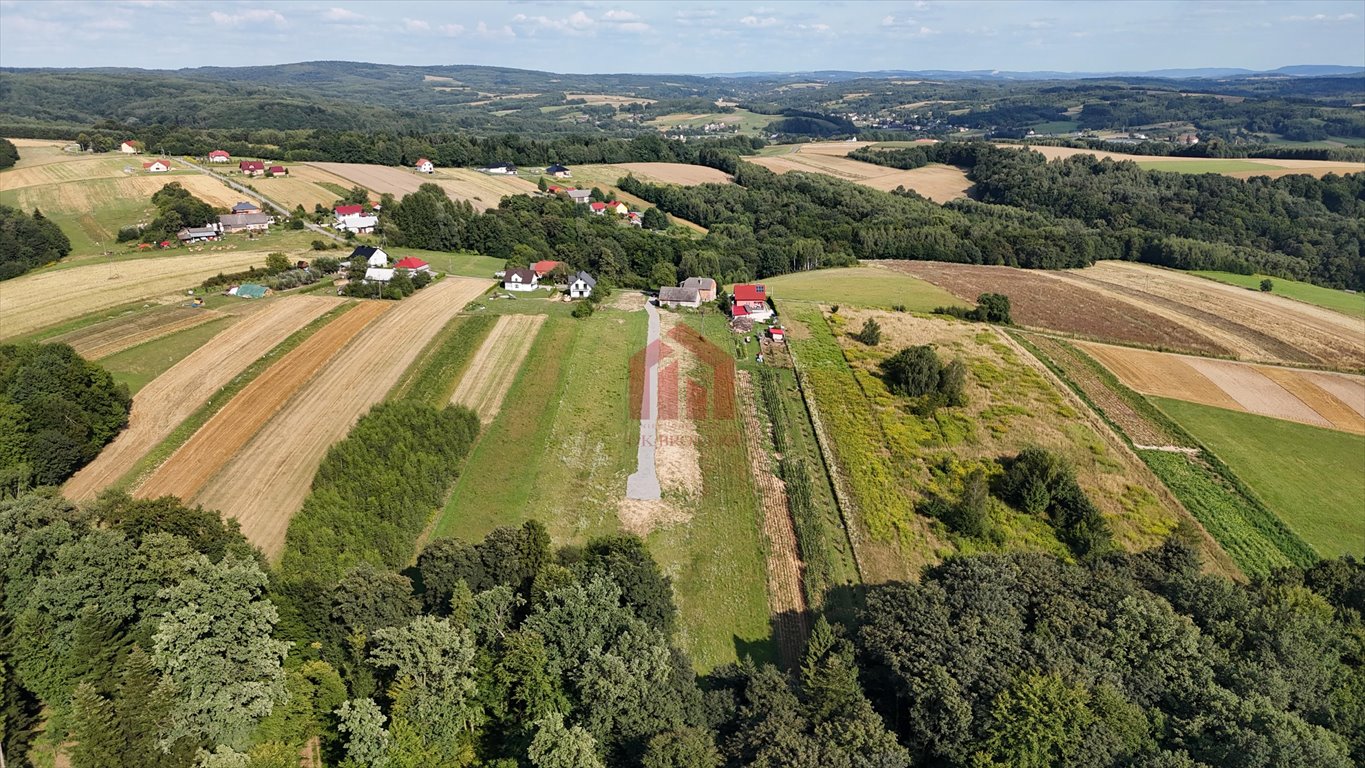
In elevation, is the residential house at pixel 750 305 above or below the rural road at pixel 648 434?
above

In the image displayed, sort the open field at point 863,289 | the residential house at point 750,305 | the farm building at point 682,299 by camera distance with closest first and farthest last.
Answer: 1. the residential house at point 750,305
2. the farm building at point 682,299
3. the open field at point 863,289

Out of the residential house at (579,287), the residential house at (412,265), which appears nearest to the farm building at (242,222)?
the residential house at (412,265)

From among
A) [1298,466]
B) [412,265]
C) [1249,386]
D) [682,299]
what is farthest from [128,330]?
[1249,386]

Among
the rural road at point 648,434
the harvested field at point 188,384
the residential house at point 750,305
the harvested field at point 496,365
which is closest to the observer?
the harvested field at point 188,384

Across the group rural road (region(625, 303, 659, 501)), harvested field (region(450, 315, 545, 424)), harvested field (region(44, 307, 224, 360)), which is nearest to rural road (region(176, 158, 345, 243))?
harvested field (region(44, 307, 224, 360))

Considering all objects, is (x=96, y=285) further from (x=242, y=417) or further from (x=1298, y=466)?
(x=1298, y=466)

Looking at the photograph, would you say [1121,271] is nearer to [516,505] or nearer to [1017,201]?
[1017,201]

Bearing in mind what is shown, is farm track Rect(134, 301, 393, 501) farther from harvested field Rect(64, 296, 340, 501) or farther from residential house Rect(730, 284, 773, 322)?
residential house Rect(730, 284, 773, 322)

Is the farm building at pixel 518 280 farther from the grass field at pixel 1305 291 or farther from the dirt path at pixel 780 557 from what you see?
the grass field at pixel 1305 291

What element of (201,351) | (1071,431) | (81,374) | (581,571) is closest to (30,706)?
(581,571)
